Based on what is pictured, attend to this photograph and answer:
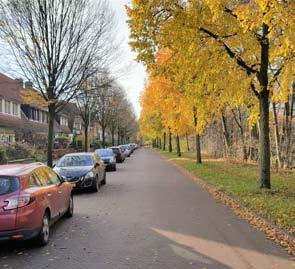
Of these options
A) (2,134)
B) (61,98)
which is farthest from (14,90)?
(61,98)

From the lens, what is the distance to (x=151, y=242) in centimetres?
860

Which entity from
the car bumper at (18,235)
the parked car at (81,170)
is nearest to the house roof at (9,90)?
the parked car at (81,170)

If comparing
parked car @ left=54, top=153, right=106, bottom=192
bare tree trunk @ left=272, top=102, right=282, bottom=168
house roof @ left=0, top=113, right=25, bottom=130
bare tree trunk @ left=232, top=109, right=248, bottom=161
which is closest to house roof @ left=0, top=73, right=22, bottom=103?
house roof @ left=0, top=113, right=25, bottom=130

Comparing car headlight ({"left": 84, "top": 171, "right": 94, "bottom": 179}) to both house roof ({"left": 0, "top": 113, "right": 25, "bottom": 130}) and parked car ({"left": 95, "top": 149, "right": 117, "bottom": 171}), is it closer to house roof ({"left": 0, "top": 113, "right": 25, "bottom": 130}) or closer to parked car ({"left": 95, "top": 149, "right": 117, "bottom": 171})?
parked car ({"left": 95, "top": 149, "right": 117, "bottom": 171})

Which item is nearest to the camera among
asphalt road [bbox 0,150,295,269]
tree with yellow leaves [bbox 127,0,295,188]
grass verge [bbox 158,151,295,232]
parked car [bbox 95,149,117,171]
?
asphalt road [bbox 0,150,295,269]

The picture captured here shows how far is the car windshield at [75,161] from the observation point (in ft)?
58.9

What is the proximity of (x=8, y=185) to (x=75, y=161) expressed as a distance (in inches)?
400

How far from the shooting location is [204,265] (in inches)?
277

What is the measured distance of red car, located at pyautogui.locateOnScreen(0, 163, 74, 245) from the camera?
7699 mm

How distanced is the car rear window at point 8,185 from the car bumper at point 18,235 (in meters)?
0.69

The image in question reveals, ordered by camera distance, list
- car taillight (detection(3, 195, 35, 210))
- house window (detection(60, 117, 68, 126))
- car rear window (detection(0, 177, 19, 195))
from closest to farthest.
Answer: car taillight (detection(3, 195, 35, 210))
car rear window (detection(0, 177, 19, 195))
house window (detection(60, 117, 68, 126))

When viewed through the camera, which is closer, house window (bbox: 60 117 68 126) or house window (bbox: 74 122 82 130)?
house window (bbox: 60 117 68 126)

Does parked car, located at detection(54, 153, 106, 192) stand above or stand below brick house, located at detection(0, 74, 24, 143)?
below

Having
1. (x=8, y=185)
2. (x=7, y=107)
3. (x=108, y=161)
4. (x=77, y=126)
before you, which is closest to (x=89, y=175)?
(x=8, y=185)
